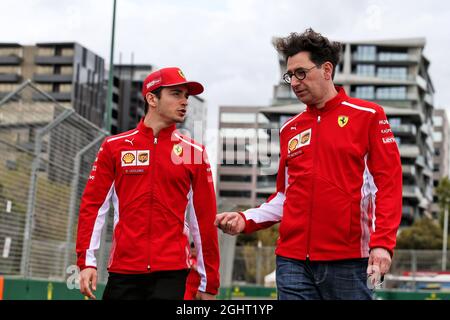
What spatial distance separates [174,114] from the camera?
243 inches

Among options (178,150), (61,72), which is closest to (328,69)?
(178,150)

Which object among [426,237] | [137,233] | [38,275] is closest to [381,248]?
[137,233]

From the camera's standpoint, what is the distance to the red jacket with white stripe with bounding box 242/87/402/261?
4738 millimetres

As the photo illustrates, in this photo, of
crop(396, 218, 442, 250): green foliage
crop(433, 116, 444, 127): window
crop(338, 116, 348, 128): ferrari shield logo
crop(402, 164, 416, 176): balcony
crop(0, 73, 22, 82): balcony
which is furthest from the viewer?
crop(433, 116, 444, 127): window

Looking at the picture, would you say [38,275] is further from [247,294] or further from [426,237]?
[426,237]

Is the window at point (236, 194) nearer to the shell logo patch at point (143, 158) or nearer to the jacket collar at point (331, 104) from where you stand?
the shell logo patch at point (143, 158)

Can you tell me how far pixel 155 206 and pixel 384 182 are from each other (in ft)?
5.45

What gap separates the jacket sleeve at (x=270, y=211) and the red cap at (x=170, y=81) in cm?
129

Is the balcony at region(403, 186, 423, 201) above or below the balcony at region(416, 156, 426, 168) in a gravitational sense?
below

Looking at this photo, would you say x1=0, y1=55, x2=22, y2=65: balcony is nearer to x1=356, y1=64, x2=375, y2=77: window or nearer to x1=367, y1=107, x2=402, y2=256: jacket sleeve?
x1=356, y1=64, x2=375, y2=77: window

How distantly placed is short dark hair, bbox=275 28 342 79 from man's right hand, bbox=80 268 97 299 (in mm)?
1801

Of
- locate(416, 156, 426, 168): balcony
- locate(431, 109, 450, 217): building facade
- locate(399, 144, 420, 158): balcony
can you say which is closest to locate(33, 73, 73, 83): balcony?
locate(399, 144, 420, 158): balcony
